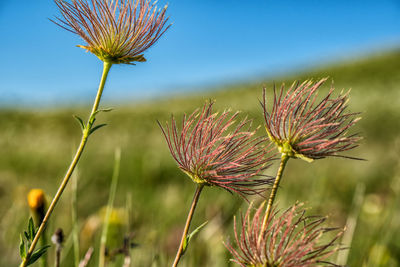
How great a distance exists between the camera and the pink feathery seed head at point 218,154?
46.1 inches

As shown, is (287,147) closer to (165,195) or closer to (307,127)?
(307,127)

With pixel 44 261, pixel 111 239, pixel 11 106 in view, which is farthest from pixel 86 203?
pixel 11 106

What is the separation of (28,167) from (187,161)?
685 centimetres

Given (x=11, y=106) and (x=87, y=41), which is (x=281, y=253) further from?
(x=11, y=106)

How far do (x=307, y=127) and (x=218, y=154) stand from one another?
0.96 feet

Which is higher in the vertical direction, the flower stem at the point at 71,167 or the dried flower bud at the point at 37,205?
the flower stem at the point at 71,167

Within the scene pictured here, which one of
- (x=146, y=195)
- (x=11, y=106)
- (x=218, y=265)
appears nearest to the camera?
(x=218, y=265)

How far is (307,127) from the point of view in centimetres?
116

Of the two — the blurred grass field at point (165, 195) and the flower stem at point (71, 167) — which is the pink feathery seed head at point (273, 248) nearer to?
A: the blurred grass field at point (165, 195)

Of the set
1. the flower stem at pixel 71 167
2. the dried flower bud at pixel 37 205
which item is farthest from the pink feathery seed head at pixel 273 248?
the dried flower bud at pixel 37 205

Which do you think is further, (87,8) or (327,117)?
(87,8)

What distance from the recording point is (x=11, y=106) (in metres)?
17.8

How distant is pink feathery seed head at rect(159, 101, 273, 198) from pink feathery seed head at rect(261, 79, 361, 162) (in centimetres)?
6

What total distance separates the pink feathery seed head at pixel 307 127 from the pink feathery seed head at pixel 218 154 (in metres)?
0.06
